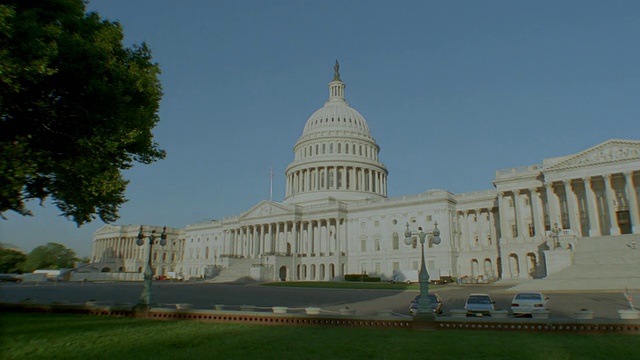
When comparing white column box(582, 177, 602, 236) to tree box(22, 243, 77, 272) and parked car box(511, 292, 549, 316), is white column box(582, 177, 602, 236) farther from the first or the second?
tree box(22, 243, 77, 272)

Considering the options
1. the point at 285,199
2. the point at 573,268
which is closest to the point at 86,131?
the point at 573,268

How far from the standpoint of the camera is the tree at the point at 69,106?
16.9 metres

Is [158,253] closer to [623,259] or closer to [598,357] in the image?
[623,259]

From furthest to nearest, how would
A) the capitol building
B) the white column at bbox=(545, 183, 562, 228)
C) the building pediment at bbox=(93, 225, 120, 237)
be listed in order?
1. the building pediment at bbox=(93, 225, 120, 237)
2. the white column at bbox=(545, 183, 562, 228)
3. the capitol building

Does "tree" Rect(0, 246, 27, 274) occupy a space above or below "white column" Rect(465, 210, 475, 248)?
below

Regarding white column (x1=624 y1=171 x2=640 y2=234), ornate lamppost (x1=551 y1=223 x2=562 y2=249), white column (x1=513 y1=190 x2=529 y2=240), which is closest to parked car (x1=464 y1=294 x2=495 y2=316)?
ornate lamppost (x1=551 y1=223 x2=562 y2=249)

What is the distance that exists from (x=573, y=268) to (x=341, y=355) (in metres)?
46.8

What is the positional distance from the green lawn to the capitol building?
26687 millimetres

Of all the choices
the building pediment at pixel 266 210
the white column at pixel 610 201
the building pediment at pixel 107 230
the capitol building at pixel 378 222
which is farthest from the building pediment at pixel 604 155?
the building pediment at pixel 107 230

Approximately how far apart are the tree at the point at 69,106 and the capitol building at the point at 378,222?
29526mm

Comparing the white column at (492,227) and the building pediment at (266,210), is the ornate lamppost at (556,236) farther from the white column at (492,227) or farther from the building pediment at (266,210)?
the building pediment at (266,210)

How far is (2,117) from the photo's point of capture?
19016 mm

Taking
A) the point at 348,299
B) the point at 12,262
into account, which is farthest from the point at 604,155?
the point at 12,262

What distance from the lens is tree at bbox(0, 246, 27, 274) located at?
389ft
